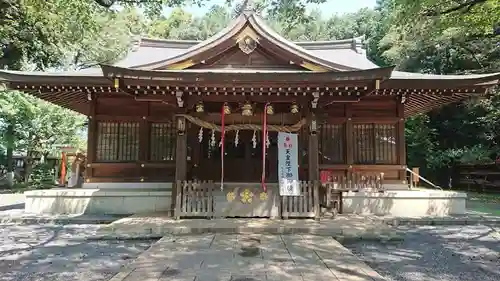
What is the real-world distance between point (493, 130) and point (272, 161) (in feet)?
49.6

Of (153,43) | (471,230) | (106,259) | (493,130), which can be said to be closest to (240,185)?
(106,259)

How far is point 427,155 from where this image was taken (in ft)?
68.1

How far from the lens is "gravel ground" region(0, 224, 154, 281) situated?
5164mm

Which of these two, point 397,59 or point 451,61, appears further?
point 397,59

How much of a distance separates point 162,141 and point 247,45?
4013mm

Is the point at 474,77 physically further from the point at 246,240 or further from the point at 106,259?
the point at 106,259

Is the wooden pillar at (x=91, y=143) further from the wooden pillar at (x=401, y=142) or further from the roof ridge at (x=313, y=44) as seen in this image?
the wooden pillar at (x=401, y=142)

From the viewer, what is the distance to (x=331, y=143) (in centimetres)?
1134

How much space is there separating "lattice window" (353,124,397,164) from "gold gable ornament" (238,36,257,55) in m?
4.14

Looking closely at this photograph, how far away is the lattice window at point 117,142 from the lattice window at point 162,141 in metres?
0.49

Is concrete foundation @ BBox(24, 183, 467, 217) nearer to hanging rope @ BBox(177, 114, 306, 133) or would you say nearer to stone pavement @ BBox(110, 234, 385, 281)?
hanging rope @ BBox(177, 114, 306, 133)

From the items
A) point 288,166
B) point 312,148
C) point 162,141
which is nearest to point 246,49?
point 312,148

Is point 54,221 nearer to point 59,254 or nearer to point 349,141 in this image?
point 59,254

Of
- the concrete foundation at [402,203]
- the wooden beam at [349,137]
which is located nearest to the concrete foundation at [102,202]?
the concrete foundation at [402,203]
